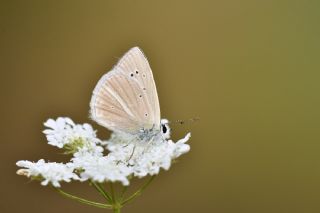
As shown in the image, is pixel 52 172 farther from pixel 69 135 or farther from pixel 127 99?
pixel 127 99

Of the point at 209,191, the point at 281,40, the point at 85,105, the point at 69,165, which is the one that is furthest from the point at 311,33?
the point at 69,165

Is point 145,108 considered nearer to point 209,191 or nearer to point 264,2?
point 209,191

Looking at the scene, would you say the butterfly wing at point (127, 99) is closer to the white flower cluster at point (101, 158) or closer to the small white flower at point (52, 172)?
the white flower cluster at point (101, 158)

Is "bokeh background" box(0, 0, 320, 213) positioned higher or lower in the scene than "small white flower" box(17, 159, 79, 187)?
higher

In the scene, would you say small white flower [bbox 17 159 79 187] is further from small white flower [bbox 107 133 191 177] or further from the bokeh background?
the bokeh background

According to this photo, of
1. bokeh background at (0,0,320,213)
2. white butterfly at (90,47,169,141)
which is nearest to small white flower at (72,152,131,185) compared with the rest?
white butterfly at (90,47,169,141)

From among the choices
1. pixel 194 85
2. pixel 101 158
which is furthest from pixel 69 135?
pixel 194 85
